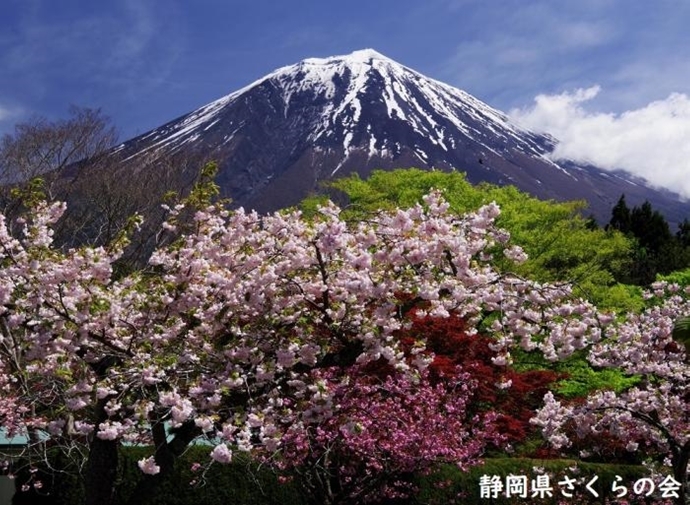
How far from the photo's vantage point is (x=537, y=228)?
2166cm

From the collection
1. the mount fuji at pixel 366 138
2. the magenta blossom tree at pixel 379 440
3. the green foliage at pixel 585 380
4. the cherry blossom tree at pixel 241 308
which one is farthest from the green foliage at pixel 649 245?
the mount fuji at pixel 366 138

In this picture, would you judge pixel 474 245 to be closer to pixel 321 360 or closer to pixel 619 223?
pixel 321 360

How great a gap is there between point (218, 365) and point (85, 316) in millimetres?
1099

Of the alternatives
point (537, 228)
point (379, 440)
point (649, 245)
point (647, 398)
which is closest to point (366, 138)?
point (649, 245)

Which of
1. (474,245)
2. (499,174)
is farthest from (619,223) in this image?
(499,174)

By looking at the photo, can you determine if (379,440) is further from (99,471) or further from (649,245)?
(649,245)

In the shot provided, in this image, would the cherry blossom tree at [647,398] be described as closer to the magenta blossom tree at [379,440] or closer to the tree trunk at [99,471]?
the magenta blossom tree at [379,440]

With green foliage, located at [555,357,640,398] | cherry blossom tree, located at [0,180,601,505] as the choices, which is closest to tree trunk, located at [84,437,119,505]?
cherry blossom tree, located at [0,180,601,505]

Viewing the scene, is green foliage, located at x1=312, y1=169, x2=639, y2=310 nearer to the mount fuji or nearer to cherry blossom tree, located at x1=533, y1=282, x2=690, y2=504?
cherry blossom tree, located at x1=533, y1=282, x2=690, y2=504

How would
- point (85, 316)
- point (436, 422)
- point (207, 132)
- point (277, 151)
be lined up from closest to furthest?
point (85, 316), point (436, 422), point (207, 132), point (277, 151)

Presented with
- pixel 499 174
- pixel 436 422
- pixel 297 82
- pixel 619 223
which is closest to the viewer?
pixel 436 422

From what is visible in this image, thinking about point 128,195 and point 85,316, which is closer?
point 85,316

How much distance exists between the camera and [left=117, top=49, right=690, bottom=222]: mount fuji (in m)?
112

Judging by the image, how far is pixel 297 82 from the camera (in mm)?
157000
